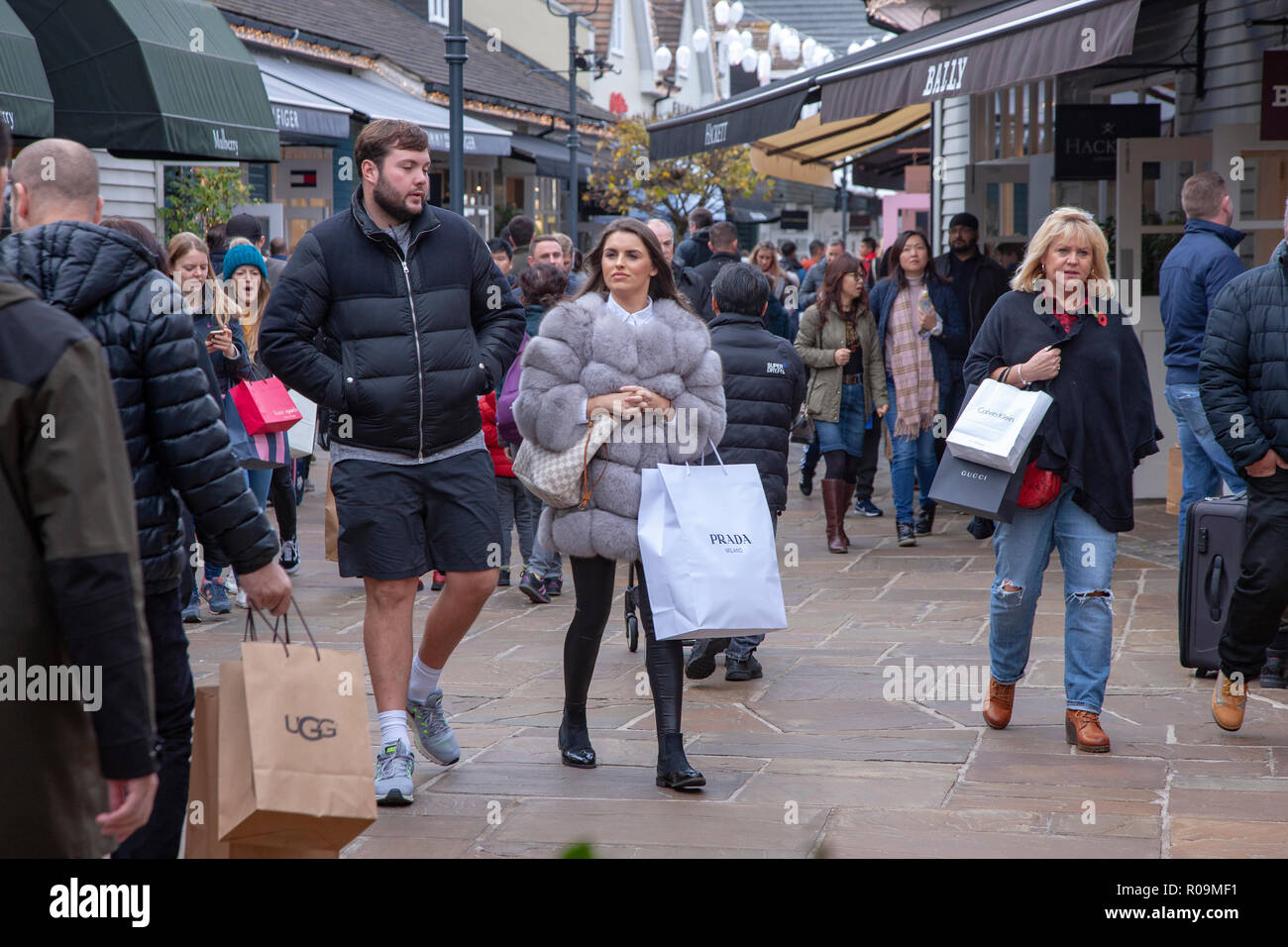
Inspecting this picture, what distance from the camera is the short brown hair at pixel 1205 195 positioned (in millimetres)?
7957

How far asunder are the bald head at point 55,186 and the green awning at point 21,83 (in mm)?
7779

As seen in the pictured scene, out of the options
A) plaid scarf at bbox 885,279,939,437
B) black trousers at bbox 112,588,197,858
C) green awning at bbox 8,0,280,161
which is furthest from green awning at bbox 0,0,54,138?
black trousers at bbox 112,588,197,858

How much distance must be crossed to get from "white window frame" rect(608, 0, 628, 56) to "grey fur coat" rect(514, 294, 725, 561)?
4014 cm

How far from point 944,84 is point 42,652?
7580mm

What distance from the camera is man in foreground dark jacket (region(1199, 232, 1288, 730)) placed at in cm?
561

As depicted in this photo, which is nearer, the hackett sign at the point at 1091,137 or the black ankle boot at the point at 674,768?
the black ankle boot at the point at 674,768

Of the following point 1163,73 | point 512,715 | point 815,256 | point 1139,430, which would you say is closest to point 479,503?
point 512,715

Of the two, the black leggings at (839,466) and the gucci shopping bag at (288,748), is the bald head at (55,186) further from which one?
the black leggings at (839,466)

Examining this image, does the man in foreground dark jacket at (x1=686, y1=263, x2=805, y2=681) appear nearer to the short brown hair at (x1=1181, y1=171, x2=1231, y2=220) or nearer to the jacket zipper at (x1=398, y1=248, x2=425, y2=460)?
the jacket zipper at (x1=398, y1=248, x2=425, y2=460)

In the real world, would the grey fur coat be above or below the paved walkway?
above

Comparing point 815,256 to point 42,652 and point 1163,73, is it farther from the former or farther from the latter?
point 42,652

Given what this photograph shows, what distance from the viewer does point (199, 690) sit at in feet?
11.4

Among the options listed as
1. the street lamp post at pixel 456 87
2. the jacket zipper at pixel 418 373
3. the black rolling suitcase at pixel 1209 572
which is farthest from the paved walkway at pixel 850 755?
the street lamp post at pixel 456 87

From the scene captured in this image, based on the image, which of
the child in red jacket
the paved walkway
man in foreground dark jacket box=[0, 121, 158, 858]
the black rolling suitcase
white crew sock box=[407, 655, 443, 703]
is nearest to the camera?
man in foreground dark jacket box=[0, 121, 158, 858]
